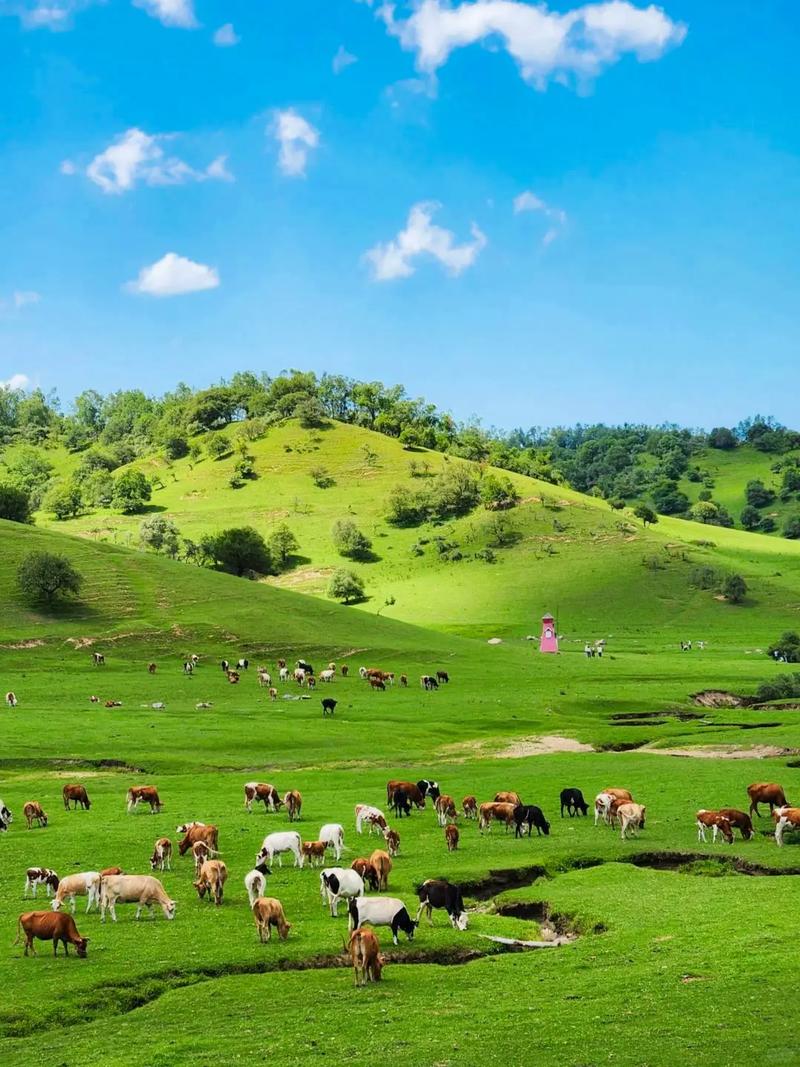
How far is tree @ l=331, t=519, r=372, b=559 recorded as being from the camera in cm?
16512

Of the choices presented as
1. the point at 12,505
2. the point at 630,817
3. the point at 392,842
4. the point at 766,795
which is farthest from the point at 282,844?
the point at 12,505

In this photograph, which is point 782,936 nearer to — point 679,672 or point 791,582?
point 679,672

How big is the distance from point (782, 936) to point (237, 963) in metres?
11.9

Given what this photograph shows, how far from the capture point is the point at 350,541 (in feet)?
541

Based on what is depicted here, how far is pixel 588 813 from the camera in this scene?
1500 inches

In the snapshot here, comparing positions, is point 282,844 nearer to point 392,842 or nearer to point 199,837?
point 199,837

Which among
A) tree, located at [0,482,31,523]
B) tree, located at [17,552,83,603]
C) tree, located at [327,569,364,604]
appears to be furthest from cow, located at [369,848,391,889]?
tree, located at [327,569,364,604]

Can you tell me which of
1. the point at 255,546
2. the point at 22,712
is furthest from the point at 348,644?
the point at 255,546

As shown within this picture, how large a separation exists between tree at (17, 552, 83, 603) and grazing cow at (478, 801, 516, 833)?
65.9 metres

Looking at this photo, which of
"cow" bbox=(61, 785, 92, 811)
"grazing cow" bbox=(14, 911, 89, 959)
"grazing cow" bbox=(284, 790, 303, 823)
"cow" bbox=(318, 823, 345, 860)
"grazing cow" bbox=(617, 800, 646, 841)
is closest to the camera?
"grazing cow" bbox=(14, 911, 89, 959)

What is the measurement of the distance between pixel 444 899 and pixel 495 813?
12.3 metres

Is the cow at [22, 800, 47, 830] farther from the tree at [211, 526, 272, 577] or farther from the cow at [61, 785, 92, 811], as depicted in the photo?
the tree at [211, 526, 272, 577]

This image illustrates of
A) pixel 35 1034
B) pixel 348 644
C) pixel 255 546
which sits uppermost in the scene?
pixel 255 546

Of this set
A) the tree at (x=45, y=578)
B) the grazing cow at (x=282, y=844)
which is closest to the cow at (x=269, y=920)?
the grazing cow at (x=282, y=844)
